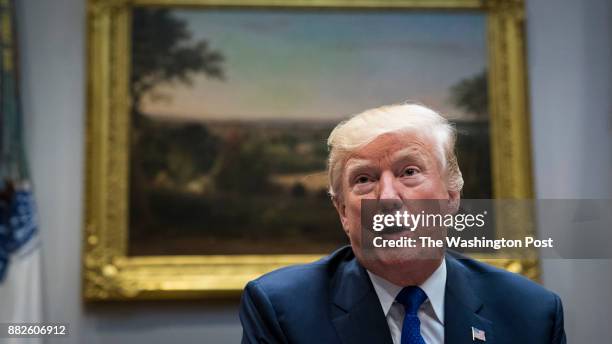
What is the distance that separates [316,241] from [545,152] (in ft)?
4.42

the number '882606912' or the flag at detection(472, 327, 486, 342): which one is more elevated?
the flag at detection(472, 327, 486, 342)

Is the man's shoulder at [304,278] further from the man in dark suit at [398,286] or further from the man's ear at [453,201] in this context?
the man's ear at [453,201]

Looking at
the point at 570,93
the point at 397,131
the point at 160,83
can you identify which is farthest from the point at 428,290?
the point at 160,83

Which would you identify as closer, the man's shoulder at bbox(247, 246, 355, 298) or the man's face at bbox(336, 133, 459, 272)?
the man's face at bbox(336, 133, 459, 272)

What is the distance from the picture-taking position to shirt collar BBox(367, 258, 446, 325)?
151 centimetres

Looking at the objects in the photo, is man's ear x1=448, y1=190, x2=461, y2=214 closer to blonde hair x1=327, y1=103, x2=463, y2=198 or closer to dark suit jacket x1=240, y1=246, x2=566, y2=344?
blonde hair x1=327, y1=103, x2=463, y2=198

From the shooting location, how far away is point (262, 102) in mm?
3469

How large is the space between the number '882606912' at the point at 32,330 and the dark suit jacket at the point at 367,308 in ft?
3.67

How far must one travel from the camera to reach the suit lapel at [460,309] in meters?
1.47

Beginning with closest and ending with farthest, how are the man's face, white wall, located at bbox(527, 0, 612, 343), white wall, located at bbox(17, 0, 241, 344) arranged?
the man's face
white wall, located at bbox(527, 0, 612, 343)
white wall, located at bbox(17, 0, 241, 344)

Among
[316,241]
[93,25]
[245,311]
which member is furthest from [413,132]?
[93,25]

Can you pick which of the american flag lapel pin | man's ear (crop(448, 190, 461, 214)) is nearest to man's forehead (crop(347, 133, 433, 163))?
man's ear (crop(448, 190, 461, 214))

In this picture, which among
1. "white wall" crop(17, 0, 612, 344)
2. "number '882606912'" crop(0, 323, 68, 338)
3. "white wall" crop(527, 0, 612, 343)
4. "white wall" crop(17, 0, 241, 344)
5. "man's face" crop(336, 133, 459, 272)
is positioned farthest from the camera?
"white wall" crop(17, 0, 241, 344)

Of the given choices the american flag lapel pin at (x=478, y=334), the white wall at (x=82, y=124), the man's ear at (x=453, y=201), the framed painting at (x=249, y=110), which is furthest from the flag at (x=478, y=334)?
the framed painting at (x=249, y=110)
